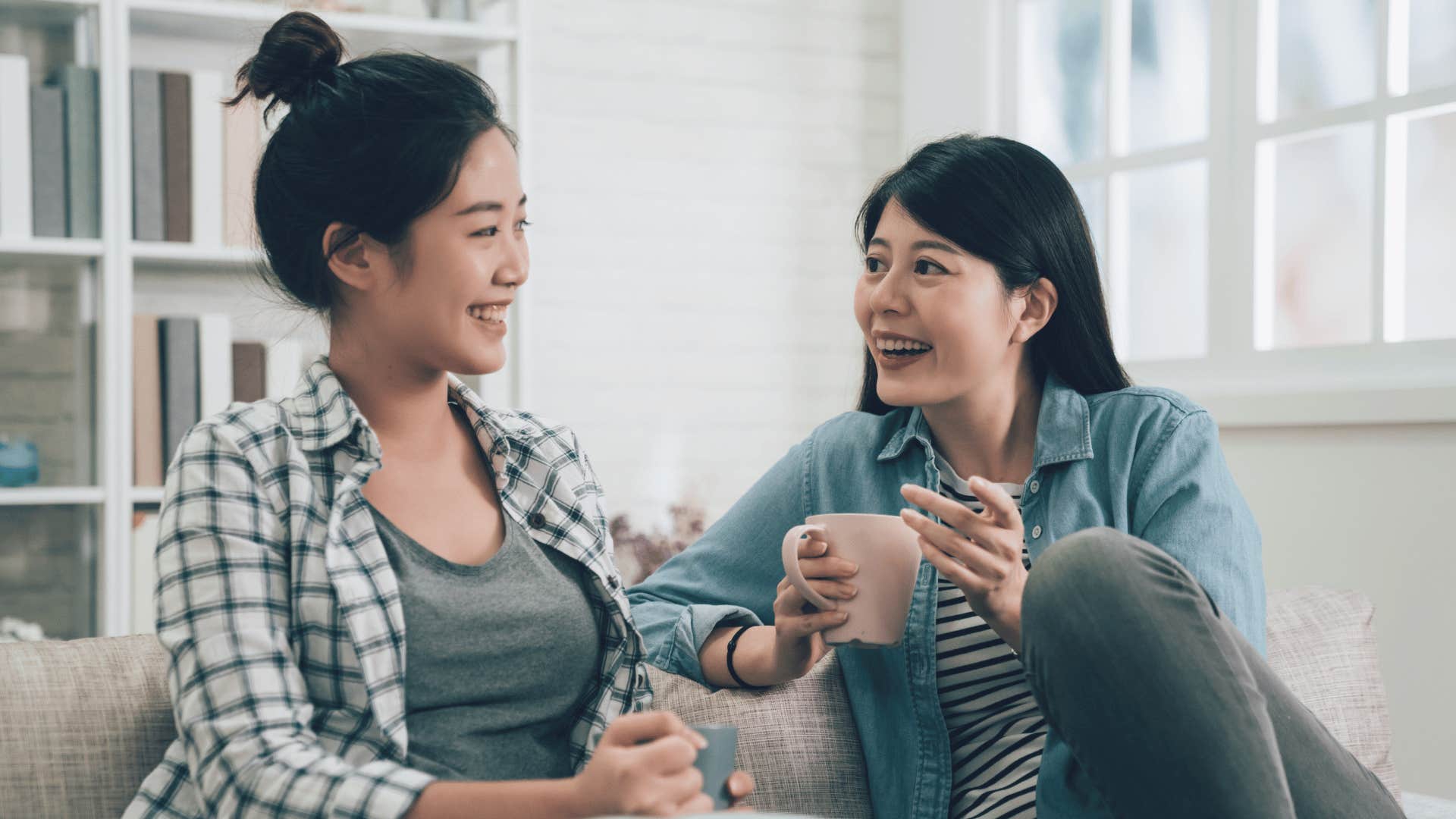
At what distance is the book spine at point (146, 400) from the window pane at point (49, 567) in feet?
0.52

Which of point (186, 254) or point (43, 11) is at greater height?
point (43, 11)

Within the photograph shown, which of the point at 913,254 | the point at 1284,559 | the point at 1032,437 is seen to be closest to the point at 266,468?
the point at 913,254

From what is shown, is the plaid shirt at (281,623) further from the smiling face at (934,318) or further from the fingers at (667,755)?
the smiling face at (934,318)

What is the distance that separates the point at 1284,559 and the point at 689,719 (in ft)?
6.06

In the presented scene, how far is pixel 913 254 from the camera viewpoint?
1615 millimetres

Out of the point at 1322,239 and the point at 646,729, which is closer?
the point at 646,729

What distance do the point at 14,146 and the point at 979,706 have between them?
7.11 ft

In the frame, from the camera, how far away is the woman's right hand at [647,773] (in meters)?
0.99

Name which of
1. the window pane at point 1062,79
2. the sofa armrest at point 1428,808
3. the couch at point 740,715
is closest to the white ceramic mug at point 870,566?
the couch at point 740,715

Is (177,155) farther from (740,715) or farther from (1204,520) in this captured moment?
(1204,520)

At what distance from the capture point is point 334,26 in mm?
2803

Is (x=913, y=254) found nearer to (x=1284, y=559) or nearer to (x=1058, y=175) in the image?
(x=1058, y=175)

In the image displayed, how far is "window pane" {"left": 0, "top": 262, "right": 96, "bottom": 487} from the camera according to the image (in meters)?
2.73

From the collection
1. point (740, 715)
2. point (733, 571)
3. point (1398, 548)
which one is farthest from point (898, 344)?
point (1398, 548)
